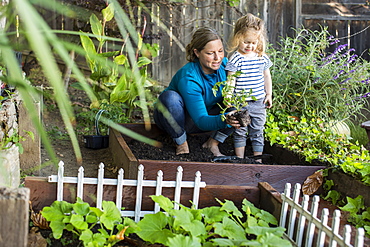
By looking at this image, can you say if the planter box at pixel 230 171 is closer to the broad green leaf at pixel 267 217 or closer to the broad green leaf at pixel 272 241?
the broad green leaf at pixel 267 217

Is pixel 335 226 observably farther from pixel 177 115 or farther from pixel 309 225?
pixel 177 115

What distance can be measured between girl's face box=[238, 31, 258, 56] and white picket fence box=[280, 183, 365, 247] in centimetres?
156

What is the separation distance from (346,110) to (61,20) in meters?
4.89

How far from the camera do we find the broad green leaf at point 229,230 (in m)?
1.63

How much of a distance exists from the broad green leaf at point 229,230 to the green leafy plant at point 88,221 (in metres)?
0.35

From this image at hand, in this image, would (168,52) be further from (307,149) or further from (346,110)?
(307,149)

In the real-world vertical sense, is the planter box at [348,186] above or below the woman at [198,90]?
below

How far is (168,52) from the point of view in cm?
653

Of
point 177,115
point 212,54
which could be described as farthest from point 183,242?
point 212,54

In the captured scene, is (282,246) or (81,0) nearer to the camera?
(282,246)

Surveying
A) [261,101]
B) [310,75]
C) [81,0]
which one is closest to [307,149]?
[261,101]

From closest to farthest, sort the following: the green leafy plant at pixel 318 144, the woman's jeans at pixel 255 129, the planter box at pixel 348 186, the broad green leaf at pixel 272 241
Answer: the broad green leaf at pixel 272 241 → the planter box at pixel 348 186 → the green leafy plant at pixel 318 144 → the woman's jeans at pixel 255 129

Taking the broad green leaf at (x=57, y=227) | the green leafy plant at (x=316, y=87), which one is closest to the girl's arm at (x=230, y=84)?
the green leafy plant at (x=316, y=87)

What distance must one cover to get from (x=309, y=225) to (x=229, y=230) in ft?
1.01
